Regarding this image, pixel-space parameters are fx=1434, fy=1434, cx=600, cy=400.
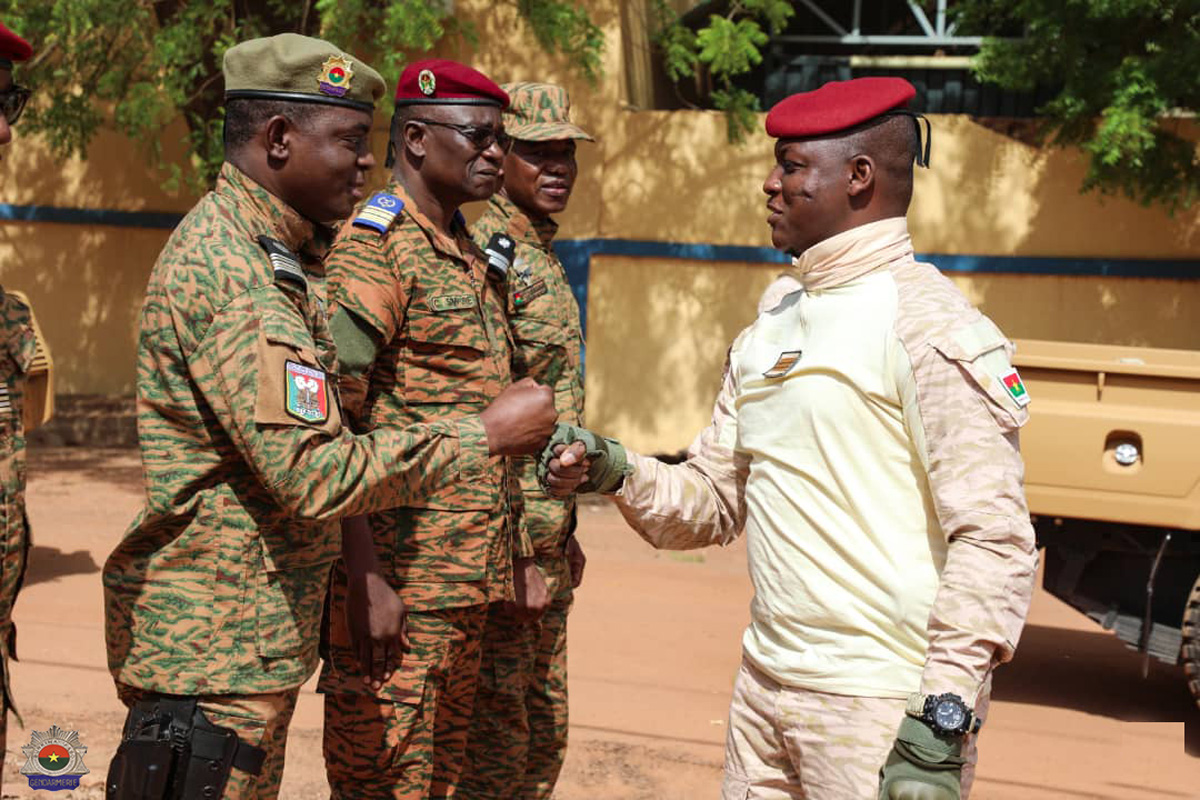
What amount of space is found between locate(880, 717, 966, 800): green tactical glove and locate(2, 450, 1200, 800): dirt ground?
273cm

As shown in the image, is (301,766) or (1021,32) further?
(1021,32)

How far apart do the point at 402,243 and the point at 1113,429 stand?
319cm

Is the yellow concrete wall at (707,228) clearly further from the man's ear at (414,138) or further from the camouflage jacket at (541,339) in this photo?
the man's ear at (414,138)

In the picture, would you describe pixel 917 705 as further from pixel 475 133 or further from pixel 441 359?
pixel 475 133

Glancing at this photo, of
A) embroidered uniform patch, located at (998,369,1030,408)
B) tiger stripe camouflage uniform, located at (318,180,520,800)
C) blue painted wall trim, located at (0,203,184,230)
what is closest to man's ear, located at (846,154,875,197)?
embroidered uniform patch, located at (998,369,1030,408)

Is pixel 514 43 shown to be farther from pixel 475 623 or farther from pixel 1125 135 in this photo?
pixel 475 623

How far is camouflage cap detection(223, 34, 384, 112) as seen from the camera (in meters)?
3.05

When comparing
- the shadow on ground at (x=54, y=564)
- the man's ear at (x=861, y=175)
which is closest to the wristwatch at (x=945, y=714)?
the man's ear at (x=861, y=175)

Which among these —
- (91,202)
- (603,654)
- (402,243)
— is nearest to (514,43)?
(91,202)

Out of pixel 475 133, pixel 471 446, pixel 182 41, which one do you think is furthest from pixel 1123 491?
pixel 182 41

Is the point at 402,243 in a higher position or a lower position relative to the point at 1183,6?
lower

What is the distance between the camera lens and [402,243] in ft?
12.2

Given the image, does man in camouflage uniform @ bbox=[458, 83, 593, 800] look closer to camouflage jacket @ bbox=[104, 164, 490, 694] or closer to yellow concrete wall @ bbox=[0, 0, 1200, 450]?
camouflage jacket @ bbox=[104, 164, 490, 694]

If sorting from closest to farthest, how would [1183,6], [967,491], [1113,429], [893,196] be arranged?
[967,491] < [893,196] < [1113,429] < [1183,6]
